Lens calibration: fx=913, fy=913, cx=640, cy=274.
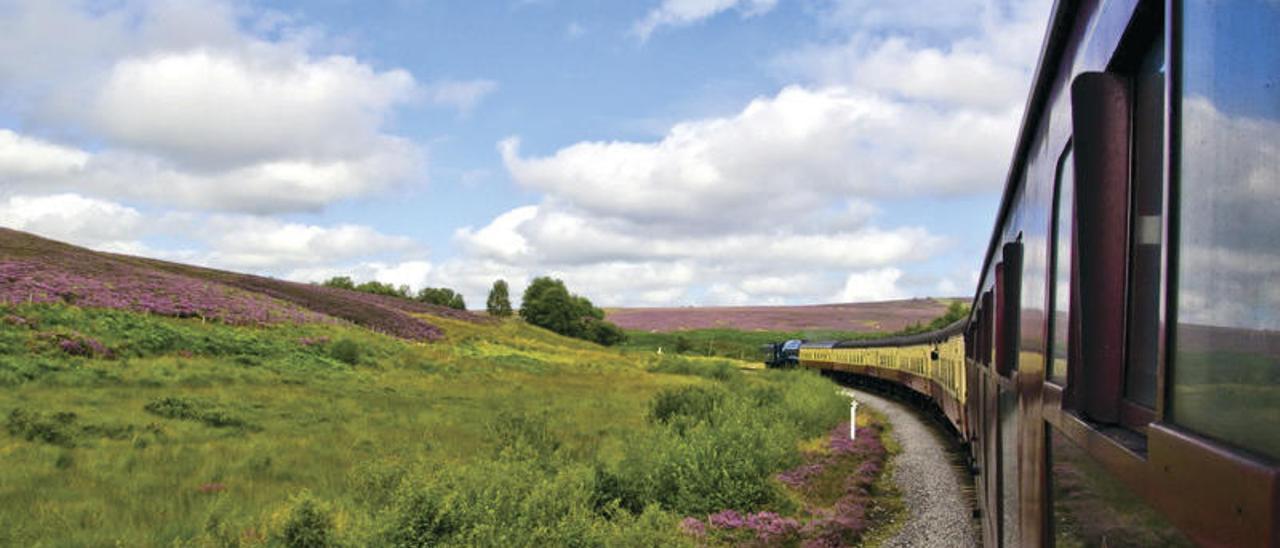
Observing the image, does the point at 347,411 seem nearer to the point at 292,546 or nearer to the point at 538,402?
the point at 538,402

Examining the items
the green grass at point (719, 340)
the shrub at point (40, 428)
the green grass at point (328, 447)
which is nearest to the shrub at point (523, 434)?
the green grass at point (328, 447)

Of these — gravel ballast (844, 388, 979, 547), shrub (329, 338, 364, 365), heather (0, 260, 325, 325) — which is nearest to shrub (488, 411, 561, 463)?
gravel ballast (844, 388, 979, 547)

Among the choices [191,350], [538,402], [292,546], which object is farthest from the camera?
[191,350]

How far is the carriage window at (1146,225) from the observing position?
6.61 feet

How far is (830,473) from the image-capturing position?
15305 millimetres

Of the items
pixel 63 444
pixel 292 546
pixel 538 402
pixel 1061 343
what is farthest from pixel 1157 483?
pixel 538 402

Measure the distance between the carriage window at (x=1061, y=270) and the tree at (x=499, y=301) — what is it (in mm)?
105447

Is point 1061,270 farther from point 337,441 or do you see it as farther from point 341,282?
point 341,282

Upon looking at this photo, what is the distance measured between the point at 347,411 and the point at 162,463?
Answer: 7596 millimetres

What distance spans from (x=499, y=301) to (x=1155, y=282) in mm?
107548

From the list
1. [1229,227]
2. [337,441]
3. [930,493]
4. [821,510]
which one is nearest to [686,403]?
[337,441]

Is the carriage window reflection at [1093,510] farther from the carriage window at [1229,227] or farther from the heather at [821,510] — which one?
the heather at [821,510]

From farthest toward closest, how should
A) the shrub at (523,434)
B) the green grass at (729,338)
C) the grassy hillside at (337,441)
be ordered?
the green grass at (729,338) → the shrub at (523,434) → the grassy hillside at (337,441)

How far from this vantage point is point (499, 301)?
4254 inches
